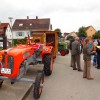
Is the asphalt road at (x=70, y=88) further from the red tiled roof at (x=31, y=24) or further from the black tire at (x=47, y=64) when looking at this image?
the red tiled roof at (x=31, y=24)

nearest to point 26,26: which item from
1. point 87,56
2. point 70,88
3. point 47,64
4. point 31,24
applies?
point 31,24

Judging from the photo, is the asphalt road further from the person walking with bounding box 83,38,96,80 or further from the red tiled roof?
the red tiled roof

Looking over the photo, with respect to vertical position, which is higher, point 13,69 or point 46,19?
point 46,19

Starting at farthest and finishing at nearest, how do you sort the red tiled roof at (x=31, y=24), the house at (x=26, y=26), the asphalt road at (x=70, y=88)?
the house at (x=26, y=26) < the red tiled roof at (x=31, y=24) < the asphalt road at (x=70, y=88)

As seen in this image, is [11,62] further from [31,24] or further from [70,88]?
[31,24]

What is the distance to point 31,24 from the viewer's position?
72.4 meters

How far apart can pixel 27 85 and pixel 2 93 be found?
52.0 inches

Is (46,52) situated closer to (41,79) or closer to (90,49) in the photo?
(90,49)

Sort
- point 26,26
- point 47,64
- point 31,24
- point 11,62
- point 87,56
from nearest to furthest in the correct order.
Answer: point 11,62, point 87,56, point 47,64, point 31,24, point 26,26

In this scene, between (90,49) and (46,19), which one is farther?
(46,19)

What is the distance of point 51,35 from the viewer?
20016mm

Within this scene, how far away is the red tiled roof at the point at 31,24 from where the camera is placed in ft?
230

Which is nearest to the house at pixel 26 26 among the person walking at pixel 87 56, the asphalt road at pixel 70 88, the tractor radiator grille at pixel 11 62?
the person walking at pixel 87 56

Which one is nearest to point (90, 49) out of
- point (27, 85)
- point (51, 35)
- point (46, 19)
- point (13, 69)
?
point (27, 85)
